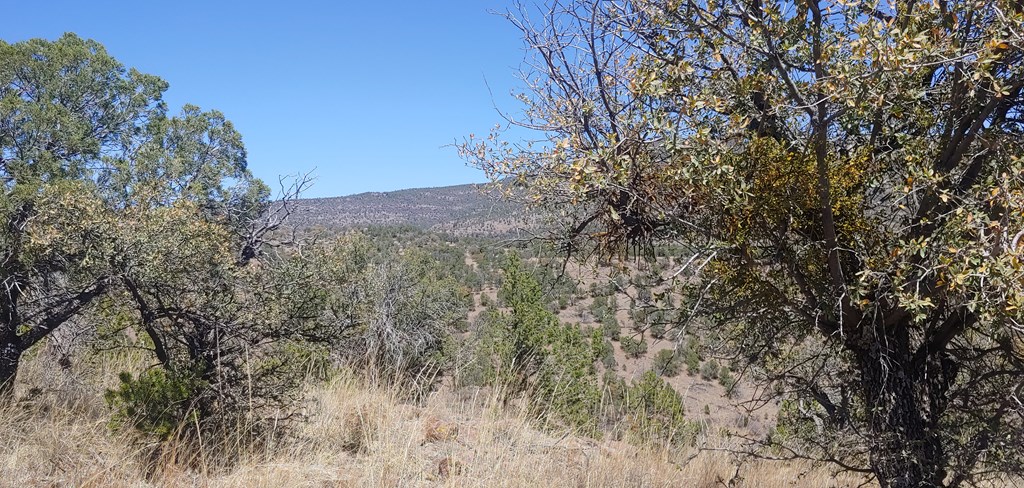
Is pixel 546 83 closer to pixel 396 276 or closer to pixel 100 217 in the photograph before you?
pixel 100 217

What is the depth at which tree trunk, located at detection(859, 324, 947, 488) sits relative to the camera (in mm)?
3338

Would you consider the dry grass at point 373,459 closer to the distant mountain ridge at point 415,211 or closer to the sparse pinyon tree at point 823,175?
the sparse pinyon tree at point 823,175

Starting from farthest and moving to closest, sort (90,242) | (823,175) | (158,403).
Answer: (90,242), (158,403), (823,175)

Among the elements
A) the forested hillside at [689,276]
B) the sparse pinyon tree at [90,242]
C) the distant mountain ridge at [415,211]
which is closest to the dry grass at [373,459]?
the forested hillside at [689,276]

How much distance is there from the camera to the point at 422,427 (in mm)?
5105

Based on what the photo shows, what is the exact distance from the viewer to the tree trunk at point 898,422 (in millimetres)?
3338

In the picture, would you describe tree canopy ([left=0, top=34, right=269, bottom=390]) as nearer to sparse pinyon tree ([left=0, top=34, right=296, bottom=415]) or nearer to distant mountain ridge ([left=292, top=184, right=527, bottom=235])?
sparse pinyon tree ([left=0, top=34, right=296, bottom=415])

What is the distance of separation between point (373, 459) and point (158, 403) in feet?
7.12

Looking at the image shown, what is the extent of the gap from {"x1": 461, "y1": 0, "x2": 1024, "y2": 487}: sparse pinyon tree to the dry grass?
1.16 m

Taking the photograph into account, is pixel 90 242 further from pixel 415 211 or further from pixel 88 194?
pixel 415 211

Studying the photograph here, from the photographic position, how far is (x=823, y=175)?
279 centimetres

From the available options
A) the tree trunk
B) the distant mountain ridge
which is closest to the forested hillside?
the tree trunk

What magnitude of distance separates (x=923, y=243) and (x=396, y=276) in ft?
50.0

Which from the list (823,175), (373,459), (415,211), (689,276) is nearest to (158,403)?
(373,459)
